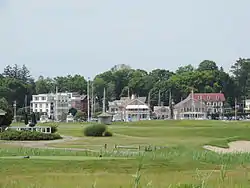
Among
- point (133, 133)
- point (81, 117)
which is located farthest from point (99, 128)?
point (81, 117)

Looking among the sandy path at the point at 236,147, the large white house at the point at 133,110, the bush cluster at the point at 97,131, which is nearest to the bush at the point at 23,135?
the bush cluster at the point at 97,131

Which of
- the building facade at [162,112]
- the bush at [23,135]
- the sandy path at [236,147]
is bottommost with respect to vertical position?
the sandy path at [236,147]

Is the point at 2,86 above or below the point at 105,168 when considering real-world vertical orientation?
above

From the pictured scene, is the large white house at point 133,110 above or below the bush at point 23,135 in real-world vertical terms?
above

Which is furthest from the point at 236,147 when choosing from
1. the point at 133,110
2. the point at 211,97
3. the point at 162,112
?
the point at 162,112

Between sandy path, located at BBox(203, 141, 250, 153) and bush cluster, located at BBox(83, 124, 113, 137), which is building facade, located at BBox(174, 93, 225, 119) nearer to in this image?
bush cluster, located at BBox(83, 124, 113, 137)

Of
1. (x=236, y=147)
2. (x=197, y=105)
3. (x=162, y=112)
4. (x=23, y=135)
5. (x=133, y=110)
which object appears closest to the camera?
(x=236, y=147)

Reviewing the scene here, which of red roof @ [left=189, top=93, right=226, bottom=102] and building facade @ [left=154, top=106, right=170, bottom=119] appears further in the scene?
building facade @ [left=154, top=106, right=170, bottom=119]

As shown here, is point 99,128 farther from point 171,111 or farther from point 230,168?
point 171,111

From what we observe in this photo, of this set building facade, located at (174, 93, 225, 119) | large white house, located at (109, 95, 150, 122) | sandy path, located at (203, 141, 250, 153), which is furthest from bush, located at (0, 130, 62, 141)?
large white house, located at (109, 95, 150, 122)

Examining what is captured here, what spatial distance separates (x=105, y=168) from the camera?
90.3 feet

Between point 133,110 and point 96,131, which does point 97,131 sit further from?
point 133,110

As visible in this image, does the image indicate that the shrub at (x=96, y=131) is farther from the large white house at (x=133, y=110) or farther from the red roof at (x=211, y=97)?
the red roof at (x=211, y=97)

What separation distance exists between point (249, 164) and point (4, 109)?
4866cm
